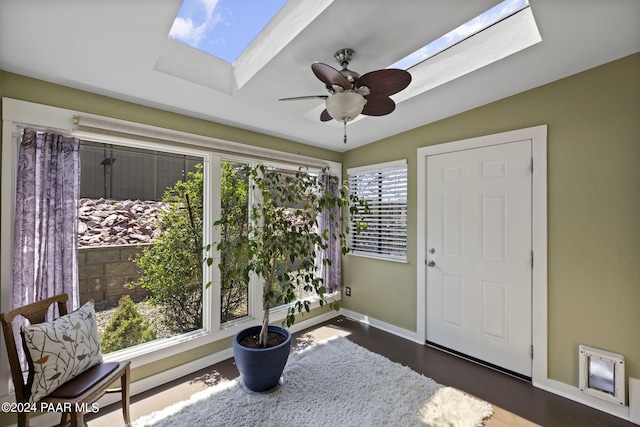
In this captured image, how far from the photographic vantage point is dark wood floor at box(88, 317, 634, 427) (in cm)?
188

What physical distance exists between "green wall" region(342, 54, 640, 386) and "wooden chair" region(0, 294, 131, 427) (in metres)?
3.24

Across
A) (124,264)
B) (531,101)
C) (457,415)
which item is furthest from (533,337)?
(124,264)

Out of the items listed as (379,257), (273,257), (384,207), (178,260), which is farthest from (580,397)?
(178,260)

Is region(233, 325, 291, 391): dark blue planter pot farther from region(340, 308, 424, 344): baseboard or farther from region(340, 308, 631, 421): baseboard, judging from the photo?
region(340, 308, 631, 421): baseboard

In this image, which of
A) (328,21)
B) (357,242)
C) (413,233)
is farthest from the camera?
(357,242)

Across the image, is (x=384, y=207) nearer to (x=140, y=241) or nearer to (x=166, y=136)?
(x=166, y=136)

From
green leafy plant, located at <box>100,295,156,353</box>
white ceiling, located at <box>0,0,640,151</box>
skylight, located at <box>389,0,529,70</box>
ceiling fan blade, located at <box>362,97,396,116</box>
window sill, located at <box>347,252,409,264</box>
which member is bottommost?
green leafy plant, located at <box>100,295,156,353</box>

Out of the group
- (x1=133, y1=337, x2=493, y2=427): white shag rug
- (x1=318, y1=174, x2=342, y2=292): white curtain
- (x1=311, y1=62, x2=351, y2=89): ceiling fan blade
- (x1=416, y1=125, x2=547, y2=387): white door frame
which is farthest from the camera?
(x1=318, y1=174, x2=342, y2=292): white curtain

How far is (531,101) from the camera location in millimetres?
2295

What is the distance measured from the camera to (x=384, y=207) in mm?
3369

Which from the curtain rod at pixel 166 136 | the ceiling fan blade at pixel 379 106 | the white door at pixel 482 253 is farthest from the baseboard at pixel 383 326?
the ceiling fan blade at pixel 379 106

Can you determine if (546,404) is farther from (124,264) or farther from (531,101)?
(124,264)

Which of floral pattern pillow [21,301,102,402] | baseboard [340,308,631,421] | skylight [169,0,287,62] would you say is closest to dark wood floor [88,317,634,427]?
baseboard [340,308,631,421]

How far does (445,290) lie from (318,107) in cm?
231
